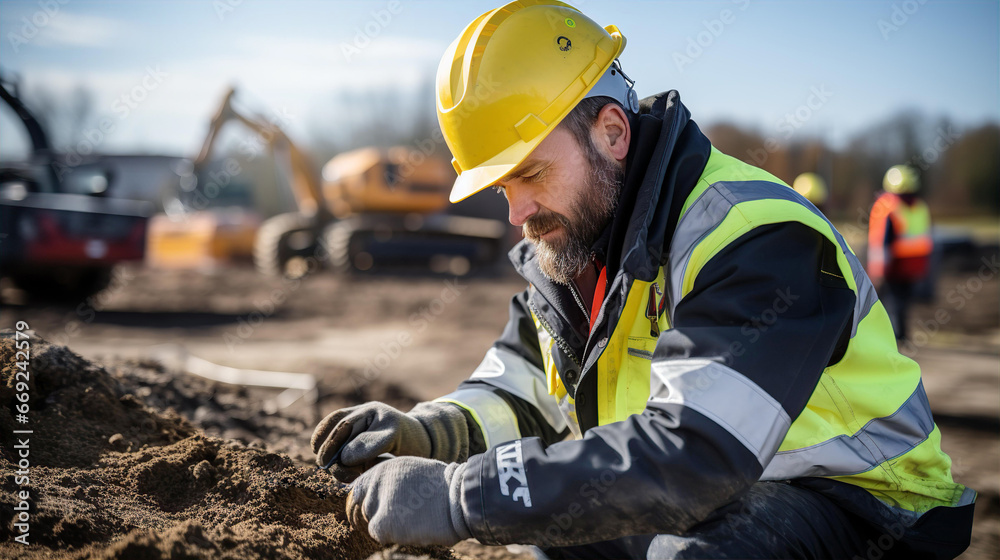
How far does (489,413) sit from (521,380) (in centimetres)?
19

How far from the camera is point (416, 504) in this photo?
5.38 feet

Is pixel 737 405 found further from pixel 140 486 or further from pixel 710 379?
pixel 140 486

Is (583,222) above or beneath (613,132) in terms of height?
beneath

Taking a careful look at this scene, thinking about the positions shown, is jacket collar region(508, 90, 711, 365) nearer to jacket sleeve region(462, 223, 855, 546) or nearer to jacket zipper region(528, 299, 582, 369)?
jacket zipper region(528, 299, 582, 369)

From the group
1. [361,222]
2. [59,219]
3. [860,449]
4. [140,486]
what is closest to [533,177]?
[860,449]

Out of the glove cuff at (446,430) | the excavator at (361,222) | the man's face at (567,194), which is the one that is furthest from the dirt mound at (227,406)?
the excavator at (361,222)

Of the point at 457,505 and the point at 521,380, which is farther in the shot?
the point at 521,380

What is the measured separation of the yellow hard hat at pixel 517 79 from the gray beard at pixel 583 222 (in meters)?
0.18

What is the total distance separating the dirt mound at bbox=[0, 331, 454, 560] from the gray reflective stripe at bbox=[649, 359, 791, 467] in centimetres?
108

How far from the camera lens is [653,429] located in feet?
4.96

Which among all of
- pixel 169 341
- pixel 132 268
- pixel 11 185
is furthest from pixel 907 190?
pixel 132 268

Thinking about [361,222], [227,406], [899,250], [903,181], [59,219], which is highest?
[903,181]

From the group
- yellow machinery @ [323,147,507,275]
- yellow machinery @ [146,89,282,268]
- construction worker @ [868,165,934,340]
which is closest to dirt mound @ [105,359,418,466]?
construction worker @ [868,165,934,340]

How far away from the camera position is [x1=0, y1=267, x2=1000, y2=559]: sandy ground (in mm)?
3814
